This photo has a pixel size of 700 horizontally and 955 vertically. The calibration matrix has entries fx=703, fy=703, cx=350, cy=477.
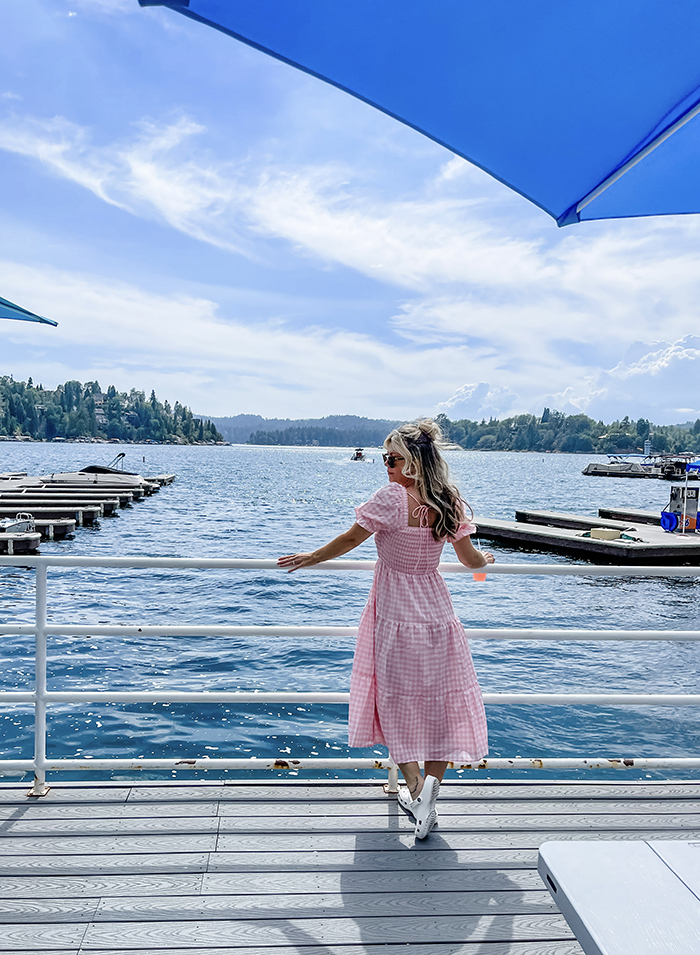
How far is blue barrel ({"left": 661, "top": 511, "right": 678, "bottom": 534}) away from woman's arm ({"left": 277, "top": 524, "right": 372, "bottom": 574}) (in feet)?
65.5

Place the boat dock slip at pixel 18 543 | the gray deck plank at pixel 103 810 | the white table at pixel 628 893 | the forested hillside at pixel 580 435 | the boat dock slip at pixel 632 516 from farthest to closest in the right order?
the forested hillside at pixel 580 435 < the boat dock slip at pixel 632 516 < the boat dock slip at pixel 18 543 < the gray deck plank at pixel 103 810 < the white table at pixel 628 893

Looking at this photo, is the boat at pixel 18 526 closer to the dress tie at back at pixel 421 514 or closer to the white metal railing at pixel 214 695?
the white metal railing at pixel 214 695

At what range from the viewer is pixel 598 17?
5.42 ft

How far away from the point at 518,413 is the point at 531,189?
117791 mm

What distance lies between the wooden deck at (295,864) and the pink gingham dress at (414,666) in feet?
1.05

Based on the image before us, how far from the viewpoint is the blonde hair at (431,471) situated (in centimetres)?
215

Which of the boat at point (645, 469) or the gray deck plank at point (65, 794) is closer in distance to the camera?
the gray deck plank at point (65, 794)

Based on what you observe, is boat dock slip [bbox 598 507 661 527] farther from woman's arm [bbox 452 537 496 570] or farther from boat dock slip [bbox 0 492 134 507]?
woman's arm [bbox 452 537 496 570]

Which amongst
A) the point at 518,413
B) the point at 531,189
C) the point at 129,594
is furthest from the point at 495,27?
the point at 518,413

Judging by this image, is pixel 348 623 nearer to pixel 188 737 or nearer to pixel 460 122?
pixel 188 737

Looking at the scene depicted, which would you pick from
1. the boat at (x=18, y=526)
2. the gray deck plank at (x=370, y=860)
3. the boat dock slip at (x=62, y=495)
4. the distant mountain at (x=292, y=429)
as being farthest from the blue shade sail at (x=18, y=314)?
the distant mountain at (x=292, y=429)

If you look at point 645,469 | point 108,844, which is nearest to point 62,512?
point 108,844

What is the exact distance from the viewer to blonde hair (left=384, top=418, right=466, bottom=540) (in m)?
2.15

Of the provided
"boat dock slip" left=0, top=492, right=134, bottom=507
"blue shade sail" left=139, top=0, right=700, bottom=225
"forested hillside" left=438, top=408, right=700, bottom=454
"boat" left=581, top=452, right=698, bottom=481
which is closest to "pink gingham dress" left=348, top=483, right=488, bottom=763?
"blue shade sail" left=139, top=0, right=700, bottom=225
